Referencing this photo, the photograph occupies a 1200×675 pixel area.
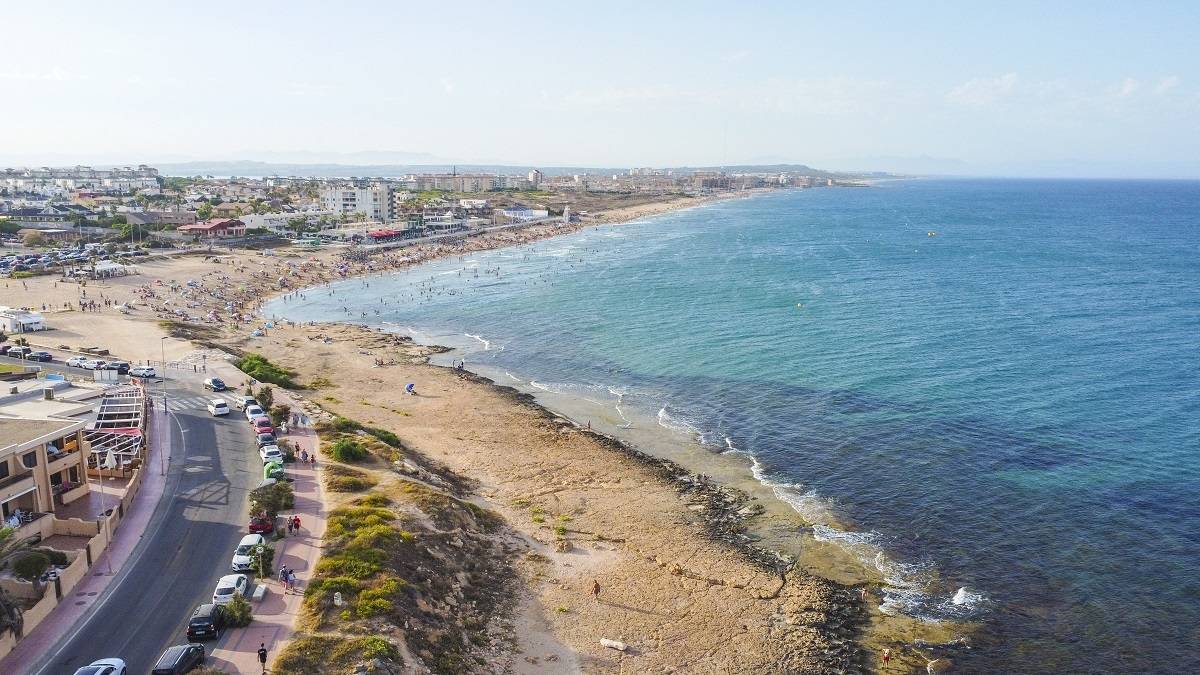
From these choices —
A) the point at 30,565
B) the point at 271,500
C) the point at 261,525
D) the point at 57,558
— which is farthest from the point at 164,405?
the point at 30,565

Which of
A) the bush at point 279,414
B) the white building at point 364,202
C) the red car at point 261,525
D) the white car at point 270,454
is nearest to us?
the red car at point 261,525

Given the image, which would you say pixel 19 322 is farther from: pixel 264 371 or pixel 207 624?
pixel 207 624

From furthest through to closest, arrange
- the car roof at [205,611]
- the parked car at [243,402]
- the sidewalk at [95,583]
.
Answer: the parked car at [243,402], the car roof at [205,611], the sidewalk at [95,583]

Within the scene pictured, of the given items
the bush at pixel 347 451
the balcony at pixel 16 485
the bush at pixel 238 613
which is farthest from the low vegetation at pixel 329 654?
the bush at pixel 347 451

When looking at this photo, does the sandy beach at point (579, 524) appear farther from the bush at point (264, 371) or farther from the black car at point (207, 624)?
the black car at point (207, 624)

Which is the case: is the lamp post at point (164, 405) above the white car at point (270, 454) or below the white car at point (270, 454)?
below

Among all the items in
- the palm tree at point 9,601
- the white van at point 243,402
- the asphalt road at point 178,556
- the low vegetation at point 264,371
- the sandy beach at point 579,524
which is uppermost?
the palm tree at point 9,601
